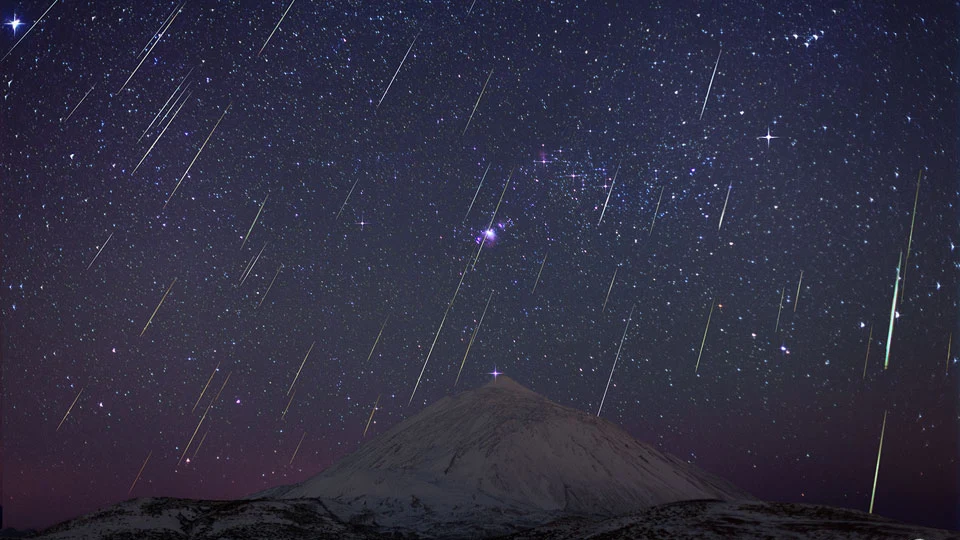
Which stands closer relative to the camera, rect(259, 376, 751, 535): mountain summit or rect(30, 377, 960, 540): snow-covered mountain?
Answer: rect(30, 377, 960, 540): snow-covered mountain

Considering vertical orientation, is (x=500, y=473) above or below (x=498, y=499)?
above

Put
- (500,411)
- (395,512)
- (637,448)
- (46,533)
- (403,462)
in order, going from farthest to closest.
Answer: (500,411) → (637,448) → (403,462) → (395,512) → (46,533)

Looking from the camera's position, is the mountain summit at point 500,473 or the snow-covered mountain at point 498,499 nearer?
the snow-covered mountain at point 498,499

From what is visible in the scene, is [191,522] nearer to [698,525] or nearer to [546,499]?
[698,525]

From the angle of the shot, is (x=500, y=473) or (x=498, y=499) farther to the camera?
(x=500, y=473)

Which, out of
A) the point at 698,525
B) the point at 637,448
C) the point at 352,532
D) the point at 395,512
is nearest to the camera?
the point at 698,525

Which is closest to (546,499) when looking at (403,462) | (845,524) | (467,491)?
(467,491)

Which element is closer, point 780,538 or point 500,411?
point 780,538

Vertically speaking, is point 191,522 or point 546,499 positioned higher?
point 546,499
